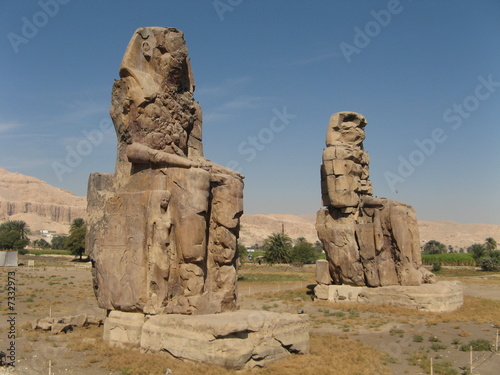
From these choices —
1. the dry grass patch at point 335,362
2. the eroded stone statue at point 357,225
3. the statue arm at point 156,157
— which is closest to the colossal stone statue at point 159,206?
the statue arm at point 156,157

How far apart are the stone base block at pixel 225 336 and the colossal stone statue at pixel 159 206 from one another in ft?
1.41

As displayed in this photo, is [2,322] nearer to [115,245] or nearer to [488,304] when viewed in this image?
[115,245]

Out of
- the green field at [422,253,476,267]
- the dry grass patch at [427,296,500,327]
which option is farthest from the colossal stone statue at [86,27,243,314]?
the green field at [422,253,476,267]

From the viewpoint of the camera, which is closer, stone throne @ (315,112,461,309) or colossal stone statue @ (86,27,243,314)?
colossal stone statue @ (86,27,243,314)

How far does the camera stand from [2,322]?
12.4m

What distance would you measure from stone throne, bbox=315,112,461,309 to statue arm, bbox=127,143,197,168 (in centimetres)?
854

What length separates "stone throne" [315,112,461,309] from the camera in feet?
52.5

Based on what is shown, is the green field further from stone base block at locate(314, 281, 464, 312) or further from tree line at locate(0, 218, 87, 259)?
tree line at locate(0, 218, 87, 259)

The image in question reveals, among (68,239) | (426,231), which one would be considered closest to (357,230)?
(68,239)

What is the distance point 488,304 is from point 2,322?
1526 centimetres

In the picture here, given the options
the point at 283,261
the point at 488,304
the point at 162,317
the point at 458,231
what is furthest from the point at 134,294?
the point at 458,231

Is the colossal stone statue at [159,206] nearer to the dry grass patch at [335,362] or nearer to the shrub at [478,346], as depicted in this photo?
the dry grass patch at [335,362]

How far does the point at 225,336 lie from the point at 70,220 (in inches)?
6238

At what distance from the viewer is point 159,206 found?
29.5 ft
